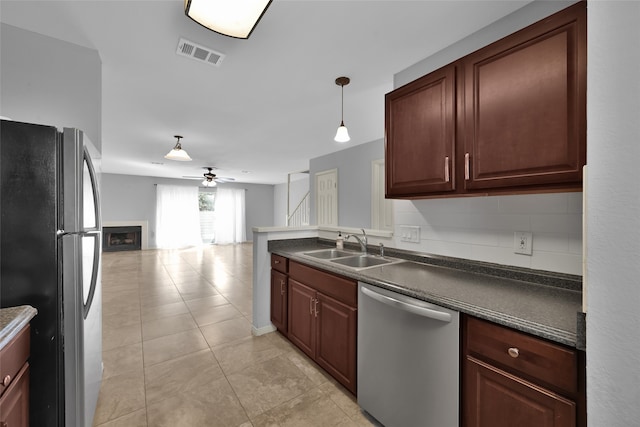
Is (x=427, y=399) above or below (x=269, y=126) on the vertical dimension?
below

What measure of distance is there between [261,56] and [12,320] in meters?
2.03

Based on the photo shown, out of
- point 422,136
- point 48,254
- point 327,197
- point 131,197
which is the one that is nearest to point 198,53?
point 48,254

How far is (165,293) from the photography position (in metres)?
4.07

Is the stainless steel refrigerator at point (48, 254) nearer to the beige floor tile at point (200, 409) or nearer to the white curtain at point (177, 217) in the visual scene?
the beige floor tile at point (200, 409)

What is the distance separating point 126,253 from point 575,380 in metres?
9.53

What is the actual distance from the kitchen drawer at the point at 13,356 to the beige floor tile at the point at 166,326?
181cm

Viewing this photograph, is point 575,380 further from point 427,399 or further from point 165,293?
point 165,293

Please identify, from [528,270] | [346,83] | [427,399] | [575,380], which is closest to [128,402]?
[427,399]

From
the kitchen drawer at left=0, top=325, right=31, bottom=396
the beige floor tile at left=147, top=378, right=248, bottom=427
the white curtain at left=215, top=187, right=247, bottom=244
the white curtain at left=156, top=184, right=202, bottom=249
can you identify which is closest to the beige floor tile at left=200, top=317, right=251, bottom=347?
the beige floor tile at left=147, top=378, right=248, bottom=427

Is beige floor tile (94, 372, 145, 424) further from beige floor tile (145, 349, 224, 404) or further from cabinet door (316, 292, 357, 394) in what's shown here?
cabinet door (316, 292, 357, 394)

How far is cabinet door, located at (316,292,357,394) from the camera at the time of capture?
175cm

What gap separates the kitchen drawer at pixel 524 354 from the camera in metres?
0.88

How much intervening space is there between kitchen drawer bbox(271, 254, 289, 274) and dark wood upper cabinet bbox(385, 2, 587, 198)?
49.7 inches

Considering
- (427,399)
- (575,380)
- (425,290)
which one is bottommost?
(427,399)
